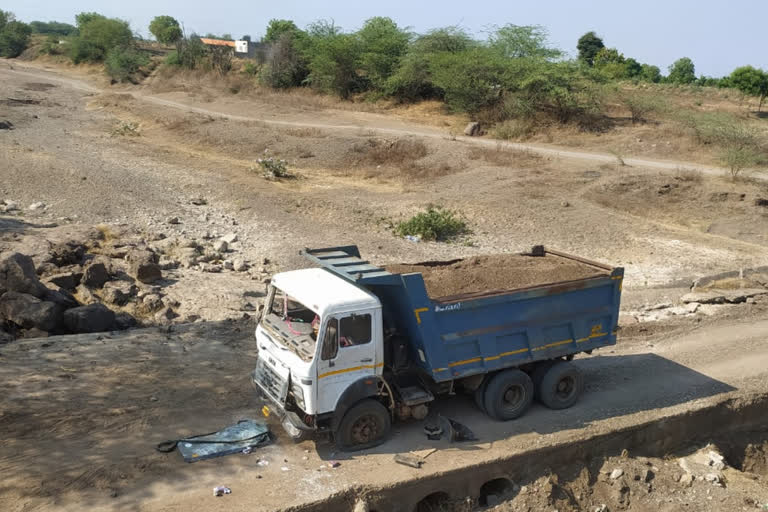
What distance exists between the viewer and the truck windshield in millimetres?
7324

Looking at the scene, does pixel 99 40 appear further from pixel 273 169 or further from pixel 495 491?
pixel 495 491

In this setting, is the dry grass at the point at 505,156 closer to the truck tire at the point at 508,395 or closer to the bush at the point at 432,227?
the bush at the point at 432,227

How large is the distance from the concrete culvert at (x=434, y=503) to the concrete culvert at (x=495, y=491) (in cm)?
48

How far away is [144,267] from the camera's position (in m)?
13.5

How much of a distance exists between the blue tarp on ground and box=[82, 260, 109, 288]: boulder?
20.8 ft

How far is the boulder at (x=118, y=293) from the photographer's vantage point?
12.5 metres

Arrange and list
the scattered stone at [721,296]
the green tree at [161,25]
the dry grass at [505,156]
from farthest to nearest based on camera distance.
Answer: the green tree at [161,25], the dry grass at [505,156], the scattered stone at [721,296]

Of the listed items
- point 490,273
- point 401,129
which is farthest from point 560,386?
point 401,129

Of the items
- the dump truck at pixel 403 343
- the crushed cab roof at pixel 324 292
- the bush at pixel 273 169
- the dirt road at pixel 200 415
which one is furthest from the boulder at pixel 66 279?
the bush at pixel 273 169

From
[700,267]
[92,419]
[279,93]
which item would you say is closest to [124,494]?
[92,419]

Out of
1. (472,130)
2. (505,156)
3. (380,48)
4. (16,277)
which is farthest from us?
(380,48)

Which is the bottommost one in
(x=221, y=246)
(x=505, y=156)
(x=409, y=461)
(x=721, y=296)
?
(x=409, y=461)

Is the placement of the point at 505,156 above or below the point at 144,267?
above

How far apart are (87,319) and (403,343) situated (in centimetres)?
612
